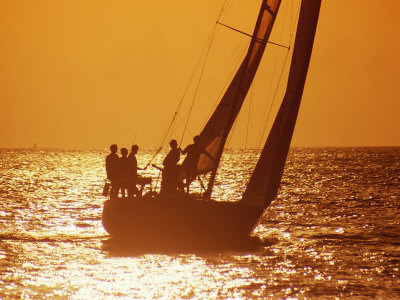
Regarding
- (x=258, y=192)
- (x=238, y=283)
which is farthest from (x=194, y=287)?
(x=258, y=192)

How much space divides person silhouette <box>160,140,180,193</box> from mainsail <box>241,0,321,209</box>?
202cm

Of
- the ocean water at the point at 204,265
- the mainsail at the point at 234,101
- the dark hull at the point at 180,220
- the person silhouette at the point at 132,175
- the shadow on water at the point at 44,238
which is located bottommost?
the shadow on water at the point at 44,238

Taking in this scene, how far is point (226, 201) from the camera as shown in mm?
22219

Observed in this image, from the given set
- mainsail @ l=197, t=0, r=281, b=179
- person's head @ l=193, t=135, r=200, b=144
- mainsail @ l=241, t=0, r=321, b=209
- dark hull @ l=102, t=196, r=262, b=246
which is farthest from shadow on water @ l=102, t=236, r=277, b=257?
person's head @ l=193, t=135, r=200, b=144

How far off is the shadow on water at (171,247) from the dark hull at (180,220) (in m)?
0.08

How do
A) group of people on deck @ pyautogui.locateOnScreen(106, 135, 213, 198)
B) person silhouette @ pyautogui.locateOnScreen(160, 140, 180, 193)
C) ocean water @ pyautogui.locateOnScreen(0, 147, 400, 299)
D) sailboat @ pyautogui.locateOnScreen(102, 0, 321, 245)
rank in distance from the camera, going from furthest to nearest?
group of people on deck @ pyautogui.locateOnScreen(106, 135, 213, 198) → person silhouette @ pyautogui.locateOnScreen(160, 140, 180, 193) → sailboat @ pyautogui.locateOnScreen(102, 0, 321, 245) → ocean water @ pyautogui.locateOnScreen(0, 147, 400, 299)

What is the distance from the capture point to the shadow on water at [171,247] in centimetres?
2191

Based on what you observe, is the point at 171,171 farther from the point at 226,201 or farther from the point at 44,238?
the point at 44,238

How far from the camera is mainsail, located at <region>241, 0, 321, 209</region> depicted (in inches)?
915

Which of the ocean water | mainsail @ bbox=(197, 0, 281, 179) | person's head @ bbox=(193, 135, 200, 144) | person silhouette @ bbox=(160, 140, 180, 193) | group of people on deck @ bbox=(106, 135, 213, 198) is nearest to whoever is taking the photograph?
the ocean water

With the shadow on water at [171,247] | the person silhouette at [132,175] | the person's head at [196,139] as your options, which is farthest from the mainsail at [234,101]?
the shadow on water at [171,247]

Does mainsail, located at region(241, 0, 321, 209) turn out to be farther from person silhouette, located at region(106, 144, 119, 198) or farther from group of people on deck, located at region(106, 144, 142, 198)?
person silhouette, located at region(106, 144, 119, 198)

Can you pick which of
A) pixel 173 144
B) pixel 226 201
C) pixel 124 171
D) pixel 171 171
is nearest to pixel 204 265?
pixel 226 201

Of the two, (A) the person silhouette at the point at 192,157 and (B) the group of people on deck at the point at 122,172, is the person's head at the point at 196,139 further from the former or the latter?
(B) the group of people on deck at the point at 122,172
